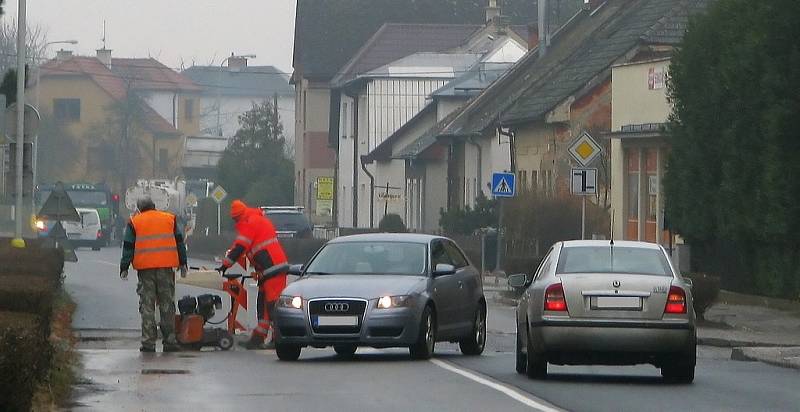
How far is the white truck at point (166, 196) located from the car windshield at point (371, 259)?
65155 mm

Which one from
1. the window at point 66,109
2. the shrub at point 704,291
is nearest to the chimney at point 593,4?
the shrub at point 704,291

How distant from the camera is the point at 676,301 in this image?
15.6m

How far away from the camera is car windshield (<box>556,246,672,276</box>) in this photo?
1598 centimetres

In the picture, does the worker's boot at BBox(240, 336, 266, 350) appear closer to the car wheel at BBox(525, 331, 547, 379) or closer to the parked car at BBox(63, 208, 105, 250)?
the car wheel at BBox(525, 331, 547, 379)

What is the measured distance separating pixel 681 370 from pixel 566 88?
32.5 metres

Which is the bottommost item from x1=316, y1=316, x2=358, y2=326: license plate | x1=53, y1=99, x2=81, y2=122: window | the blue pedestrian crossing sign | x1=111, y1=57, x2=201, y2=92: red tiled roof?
x1=316, y1=316, x2=358, y2=326: license plate

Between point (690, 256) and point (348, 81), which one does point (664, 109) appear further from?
point (348, 81)

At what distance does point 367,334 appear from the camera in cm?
1775

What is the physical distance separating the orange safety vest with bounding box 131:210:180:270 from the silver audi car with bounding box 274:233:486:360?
133 cm

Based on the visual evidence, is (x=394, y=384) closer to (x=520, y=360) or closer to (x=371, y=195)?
(x=520, y=360)

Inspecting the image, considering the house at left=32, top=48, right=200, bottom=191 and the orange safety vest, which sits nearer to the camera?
Answer: the orange safety vest

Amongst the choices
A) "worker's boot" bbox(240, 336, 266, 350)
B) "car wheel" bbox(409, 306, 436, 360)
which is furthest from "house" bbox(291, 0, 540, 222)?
"car wheel" bbox(409, 306, 436, 360)

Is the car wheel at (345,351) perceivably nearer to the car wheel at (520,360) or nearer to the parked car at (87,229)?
the car wheel at (520,360)

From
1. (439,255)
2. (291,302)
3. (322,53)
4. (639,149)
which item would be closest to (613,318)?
(291,302)
